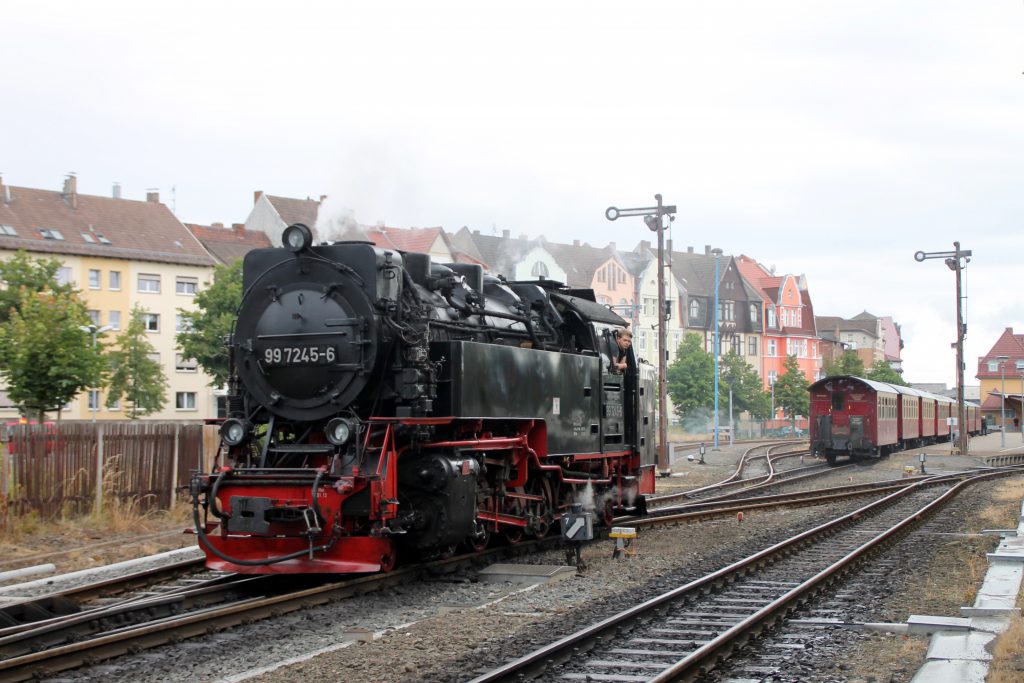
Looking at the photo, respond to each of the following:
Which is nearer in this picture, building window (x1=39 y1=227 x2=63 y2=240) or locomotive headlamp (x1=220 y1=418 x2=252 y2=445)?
locomotive headlamp (x1=220 y1=418 x2=252 y2=445)

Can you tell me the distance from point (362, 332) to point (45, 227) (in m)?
47.5

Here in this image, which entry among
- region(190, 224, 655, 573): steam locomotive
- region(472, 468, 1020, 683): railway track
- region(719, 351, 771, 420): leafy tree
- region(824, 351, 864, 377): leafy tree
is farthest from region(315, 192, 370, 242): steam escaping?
region(824, 351, 864, 377): leafy tree

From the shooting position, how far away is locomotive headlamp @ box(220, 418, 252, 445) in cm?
1078

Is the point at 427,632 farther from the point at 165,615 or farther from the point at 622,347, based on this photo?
the point at 622,347

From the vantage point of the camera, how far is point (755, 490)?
77.8 feet

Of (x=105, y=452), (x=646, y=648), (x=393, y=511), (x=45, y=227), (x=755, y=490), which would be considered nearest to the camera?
(x=646, y=648)

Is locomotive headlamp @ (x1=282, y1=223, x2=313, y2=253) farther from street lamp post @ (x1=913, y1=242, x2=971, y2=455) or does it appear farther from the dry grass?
street lamp post @ (x1=913, y1=242, x2=971, y2=455)

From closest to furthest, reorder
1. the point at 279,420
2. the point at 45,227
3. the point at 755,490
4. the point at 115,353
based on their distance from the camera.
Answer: the point at 279,420 < the point at 755,490 < the point at 115,353 < the point at 45,227

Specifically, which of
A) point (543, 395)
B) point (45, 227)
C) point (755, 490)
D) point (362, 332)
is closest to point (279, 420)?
point (362, 332)

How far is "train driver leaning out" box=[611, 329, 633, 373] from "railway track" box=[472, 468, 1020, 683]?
3.13m

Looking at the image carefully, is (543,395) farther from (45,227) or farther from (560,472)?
(45,227)

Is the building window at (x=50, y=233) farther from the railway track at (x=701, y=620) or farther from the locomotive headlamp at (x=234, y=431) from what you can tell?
the railway track at (x=701, y=620)

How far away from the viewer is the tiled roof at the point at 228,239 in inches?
2346

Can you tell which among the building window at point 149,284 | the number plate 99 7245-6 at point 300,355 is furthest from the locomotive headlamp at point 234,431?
the building window at point 149,284
